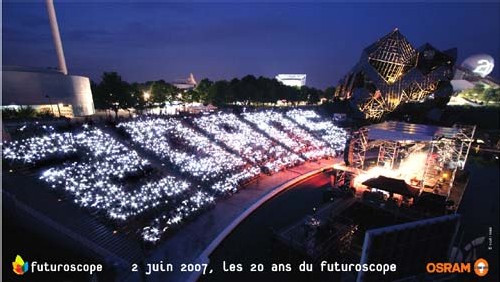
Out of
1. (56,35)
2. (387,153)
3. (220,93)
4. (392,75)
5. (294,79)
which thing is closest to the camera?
(387,153)

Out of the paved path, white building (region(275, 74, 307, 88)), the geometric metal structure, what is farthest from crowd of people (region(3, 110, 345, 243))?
white building (region(275, 74, 307, 88))

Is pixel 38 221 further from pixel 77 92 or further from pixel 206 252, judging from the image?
pixel 77 92

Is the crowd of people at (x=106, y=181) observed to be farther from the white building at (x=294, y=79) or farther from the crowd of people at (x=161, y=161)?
the white building at (x=294, y=79)

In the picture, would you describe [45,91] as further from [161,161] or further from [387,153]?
[387,153]

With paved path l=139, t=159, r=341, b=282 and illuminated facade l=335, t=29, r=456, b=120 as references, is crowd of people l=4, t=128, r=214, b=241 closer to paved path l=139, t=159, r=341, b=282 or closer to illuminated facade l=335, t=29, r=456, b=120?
paved path l=139, t=159, r=341, b=282

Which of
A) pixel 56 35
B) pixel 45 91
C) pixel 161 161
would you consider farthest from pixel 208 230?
pixel 56 35

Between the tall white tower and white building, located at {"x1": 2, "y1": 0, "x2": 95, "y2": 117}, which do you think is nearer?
white building, located at {"x1": 2, "y1": 0, "x2": 95, "y2": 117}
